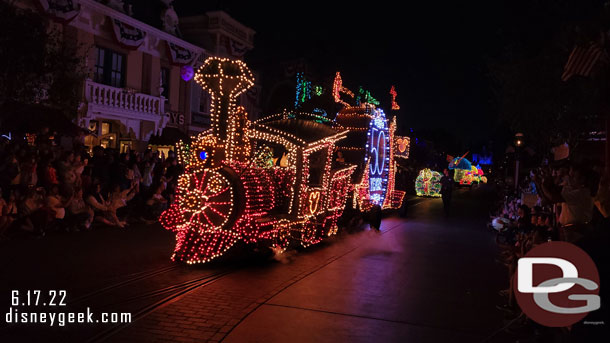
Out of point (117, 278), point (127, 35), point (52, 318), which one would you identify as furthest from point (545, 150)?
point (52, 318)

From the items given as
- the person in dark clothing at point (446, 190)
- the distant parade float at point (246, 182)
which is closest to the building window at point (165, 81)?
the person in dark clothing at point (446, 190)

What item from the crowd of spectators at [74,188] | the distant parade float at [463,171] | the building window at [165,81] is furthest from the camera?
the distant parade float at [463,171]

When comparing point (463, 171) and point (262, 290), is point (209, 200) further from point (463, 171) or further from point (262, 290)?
point (463, 171)

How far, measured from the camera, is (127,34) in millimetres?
20062

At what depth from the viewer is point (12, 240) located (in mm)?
9812

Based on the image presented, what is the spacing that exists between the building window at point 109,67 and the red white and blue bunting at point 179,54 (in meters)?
2.56

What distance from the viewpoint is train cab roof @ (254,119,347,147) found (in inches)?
361

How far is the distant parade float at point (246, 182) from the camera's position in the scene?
26.7ft

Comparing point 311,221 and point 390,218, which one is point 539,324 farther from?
point 390,218

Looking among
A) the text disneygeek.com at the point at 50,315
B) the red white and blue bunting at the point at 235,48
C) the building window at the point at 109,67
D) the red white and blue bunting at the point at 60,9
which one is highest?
the red white and blue bunting at the point at 235,48

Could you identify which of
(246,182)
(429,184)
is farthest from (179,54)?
(246,182)

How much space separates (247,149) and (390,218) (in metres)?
9.64

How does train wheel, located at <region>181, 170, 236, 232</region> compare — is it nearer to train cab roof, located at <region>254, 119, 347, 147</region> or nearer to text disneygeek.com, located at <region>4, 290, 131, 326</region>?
train cab roof, located at <region>254, 119, 347, 147</region>

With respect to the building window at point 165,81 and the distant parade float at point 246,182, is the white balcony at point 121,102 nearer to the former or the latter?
the building window at point 165,81
